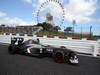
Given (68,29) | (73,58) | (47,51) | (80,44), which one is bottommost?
(73,58)

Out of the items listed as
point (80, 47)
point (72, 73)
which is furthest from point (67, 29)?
point (72, 73)

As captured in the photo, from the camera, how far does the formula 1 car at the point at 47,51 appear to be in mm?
4557

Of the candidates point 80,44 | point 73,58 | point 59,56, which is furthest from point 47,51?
point 80,44

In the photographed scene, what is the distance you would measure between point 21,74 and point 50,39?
514 centimetres

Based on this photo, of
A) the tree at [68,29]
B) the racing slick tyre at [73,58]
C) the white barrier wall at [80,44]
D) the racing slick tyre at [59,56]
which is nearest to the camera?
the racing slick tyre at [73,58]

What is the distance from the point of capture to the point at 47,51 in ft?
16.9

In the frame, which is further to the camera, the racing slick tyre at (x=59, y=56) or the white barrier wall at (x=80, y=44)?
the white barrier wall at (x=80, y=44)

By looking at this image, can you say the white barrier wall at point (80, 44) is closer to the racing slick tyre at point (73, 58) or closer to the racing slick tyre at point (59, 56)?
the racing slick tyre at point (73, 58)

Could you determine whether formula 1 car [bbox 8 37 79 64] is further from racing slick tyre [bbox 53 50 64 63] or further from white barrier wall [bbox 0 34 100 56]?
white barrier wall [bbox 0 34 100 56]

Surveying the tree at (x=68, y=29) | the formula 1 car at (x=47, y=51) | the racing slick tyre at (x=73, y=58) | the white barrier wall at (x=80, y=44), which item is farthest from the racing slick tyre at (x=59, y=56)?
the tree at (x=68, y=29)

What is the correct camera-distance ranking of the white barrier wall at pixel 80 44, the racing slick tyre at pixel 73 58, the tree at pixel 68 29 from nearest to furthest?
the racing slick tyre at pixel 73 58 → the white barrier wall at pixel 80 44 → the tree at pixel 68 29

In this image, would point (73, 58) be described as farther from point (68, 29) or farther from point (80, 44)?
point (68, 29)

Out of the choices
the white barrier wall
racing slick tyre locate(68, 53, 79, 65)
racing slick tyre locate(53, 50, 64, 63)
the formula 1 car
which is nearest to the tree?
the white barrier wall

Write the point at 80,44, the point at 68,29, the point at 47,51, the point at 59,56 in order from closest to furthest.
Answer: the point at 59,56, the point at 47,51, the point at 80,44, the point at 68,29
